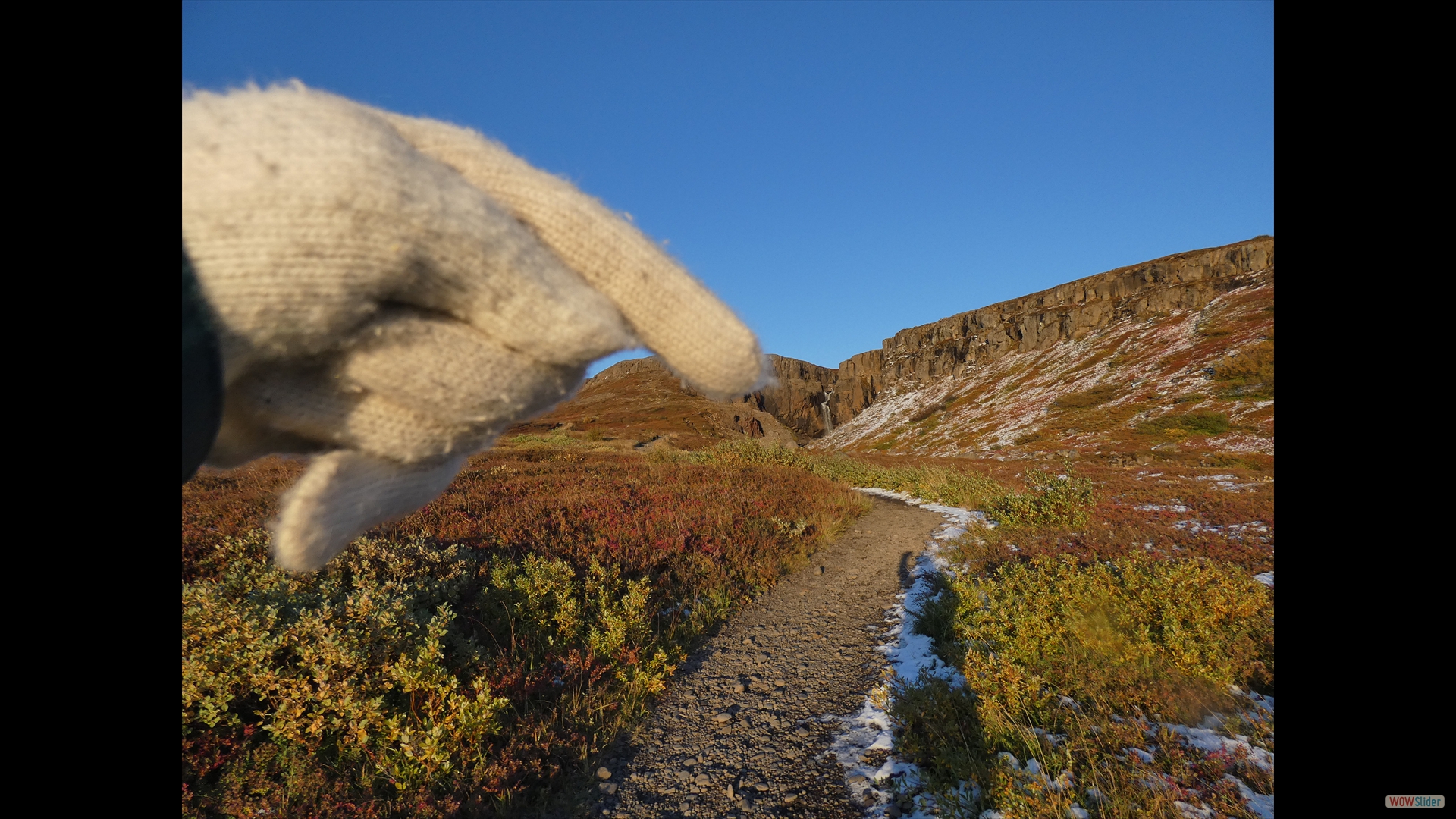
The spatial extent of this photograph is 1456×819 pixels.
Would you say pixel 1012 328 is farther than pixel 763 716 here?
Yes

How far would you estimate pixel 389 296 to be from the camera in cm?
96

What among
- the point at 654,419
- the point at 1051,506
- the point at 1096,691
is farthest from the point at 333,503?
the point at 654,419

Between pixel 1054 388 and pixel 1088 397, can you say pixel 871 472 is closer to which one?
pixel 1088 397

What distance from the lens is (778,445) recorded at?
71.0ft

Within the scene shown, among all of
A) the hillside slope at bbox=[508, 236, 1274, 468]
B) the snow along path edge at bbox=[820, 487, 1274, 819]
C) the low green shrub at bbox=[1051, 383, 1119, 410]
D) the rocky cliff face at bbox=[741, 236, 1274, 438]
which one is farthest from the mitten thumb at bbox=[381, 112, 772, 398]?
the low green shrub at bbox=[1051, 383, 1119, 410]

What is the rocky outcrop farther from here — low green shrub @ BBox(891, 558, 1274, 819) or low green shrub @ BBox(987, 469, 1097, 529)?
low green shrub @ BBox(891, 558, 1274, 819)

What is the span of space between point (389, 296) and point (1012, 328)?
8690cm

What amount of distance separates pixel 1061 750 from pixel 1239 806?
0.89 meters

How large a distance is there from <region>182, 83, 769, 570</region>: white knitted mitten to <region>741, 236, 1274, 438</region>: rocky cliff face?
42.5 meters

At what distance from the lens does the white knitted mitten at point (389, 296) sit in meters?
0.83

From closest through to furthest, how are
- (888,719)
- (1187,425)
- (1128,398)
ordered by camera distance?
(888,719), (1187,425), (1128,398)

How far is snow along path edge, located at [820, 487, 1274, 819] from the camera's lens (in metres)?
3.46
